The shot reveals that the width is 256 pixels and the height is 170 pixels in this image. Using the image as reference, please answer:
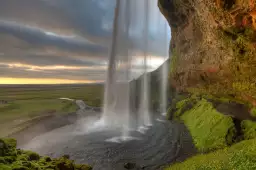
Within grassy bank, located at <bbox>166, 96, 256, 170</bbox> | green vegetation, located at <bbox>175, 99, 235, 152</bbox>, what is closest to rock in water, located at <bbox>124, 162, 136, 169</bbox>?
grassy bank, located at <bbox>166, 96, 256, 170</bbox>

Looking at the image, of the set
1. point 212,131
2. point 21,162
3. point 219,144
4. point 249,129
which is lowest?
point 219,144

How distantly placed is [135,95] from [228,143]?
181ft

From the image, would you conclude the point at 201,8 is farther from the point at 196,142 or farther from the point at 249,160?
the point at 249,160

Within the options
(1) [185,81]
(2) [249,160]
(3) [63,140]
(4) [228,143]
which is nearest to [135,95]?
(1) [185,81]

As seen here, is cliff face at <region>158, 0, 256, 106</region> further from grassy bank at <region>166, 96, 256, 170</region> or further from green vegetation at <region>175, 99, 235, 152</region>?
green vegetation at <region>175, 99, 235, 152</region>

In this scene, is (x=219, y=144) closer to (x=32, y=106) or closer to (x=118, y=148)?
(x=118, y=148)

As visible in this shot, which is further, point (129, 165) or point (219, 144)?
point (219, 144)

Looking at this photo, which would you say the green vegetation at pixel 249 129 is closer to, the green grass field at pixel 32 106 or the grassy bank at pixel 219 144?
the grassy bank at pixel 219 144

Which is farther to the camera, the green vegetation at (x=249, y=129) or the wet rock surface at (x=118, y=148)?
the green vegetation at (x=249, y=129)

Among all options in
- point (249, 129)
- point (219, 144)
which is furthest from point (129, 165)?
point (249, 129)

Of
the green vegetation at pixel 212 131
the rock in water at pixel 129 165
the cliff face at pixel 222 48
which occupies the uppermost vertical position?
the cliff face at pixel 222 48

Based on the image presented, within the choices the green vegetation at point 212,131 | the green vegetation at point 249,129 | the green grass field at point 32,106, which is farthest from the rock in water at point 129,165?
the green grass field at point 32,106

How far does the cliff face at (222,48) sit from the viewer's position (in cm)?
1927

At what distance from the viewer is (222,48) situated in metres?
24.1
